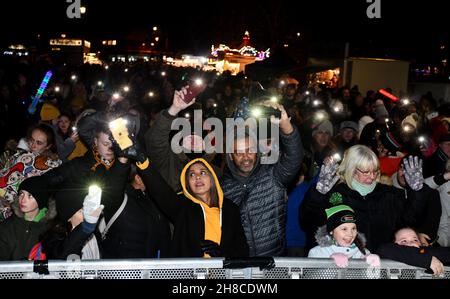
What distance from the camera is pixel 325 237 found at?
3.99 m

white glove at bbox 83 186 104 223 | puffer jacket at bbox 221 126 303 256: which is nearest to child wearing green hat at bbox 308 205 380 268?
puffer jacket at bbox 221 126 303 256

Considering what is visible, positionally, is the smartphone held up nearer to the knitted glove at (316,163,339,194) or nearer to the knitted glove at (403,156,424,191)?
the knitted glove at (316,163,339,194)

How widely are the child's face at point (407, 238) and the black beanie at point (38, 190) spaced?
275 centimetres

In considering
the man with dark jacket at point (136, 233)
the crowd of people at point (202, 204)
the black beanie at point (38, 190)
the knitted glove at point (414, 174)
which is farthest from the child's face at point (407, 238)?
the black beanie at point (38, 190)

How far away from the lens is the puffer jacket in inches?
169

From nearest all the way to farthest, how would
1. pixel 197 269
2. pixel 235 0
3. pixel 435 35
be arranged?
pixel 197 269, pixel 435 35, pixel 235 0

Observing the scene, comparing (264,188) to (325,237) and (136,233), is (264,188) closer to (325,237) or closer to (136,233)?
(325,237)

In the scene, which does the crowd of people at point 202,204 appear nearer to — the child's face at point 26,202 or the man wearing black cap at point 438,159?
the child's face at point 26,202

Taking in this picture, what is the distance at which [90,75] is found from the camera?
2116cm

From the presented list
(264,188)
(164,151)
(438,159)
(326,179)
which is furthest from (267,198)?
(438,159)
